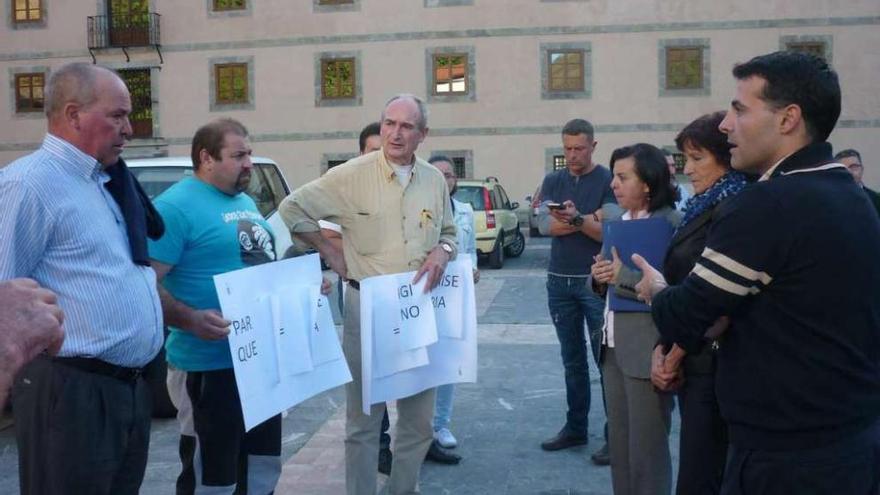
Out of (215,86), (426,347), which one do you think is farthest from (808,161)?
(215,86)

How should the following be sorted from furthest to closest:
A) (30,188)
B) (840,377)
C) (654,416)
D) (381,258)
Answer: (381,258), (654,416), (30,188), (840,377)

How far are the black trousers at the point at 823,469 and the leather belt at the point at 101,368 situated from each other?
2116 millimetres

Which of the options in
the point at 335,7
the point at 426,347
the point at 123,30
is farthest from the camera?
the point at 123,30

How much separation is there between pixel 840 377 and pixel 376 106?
30575mm

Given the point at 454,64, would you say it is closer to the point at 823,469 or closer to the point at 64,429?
the point at 64,429

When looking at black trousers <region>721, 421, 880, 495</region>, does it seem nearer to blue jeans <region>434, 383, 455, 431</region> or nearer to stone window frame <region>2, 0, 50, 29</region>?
blue jeans <region>434, 383, 455, 431</region>

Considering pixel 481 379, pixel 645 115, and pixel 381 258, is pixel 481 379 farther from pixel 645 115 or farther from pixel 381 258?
pixel 645 115

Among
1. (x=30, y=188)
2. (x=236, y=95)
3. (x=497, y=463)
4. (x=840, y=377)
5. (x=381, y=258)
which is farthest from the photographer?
(x=236, y=95)

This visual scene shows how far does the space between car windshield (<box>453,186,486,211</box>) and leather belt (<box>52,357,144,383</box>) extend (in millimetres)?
15052

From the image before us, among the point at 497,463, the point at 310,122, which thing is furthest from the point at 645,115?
the point at 497,463

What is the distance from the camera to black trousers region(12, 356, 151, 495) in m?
2.98

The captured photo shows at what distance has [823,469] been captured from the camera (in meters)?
2.47

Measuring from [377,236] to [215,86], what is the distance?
3078 cm

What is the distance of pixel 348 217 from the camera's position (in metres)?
4.50
